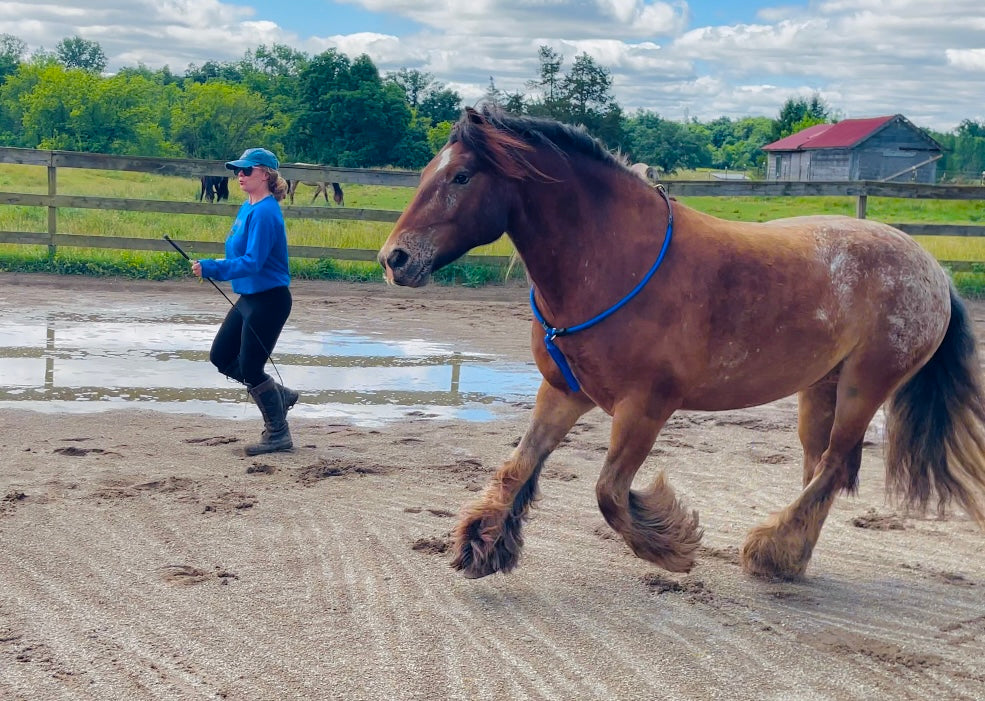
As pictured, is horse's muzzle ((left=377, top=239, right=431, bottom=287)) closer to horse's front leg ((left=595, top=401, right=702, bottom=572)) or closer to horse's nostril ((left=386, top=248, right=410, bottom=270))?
horse's nostril ((left=386, top=248, right=410, bottom=270))

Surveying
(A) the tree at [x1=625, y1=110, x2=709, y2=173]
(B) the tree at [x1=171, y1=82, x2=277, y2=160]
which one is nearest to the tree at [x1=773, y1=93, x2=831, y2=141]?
(A) the tree at [x1=625, y1=110, x2=709, y2=173]

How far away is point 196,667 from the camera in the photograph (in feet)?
10.6

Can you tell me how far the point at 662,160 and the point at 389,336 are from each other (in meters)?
43.3

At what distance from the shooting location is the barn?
58.5 metres

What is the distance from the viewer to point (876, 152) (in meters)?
59.2

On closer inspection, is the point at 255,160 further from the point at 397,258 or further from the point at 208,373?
the point at 397,258

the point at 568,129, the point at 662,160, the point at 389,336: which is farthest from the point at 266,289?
the point at 662,160

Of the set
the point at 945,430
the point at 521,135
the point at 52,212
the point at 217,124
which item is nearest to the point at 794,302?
the point at 945,430

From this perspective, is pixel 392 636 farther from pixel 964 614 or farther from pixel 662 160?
pixel 662 160

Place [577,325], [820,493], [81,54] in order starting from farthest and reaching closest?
[81,54] → [820,493] → [577,325]

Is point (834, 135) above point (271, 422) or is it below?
above

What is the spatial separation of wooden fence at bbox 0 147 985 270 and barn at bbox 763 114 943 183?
47334 mm

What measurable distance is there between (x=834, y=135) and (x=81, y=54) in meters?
74.5

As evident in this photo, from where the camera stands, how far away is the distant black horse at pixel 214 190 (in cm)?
2917
